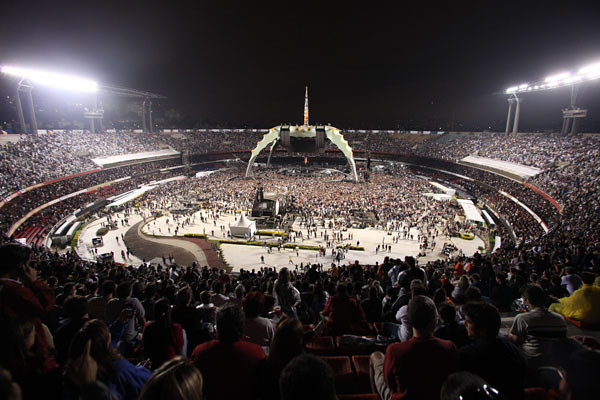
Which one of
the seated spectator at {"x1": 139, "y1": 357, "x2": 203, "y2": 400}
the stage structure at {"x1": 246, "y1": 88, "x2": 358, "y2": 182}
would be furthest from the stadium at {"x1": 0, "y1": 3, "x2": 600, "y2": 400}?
the stage structure at {"x1": 246, "y1": 88, "x2": 358, "y2": 182}

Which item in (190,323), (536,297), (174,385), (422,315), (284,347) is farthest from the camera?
(190,323)

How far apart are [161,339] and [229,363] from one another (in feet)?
4.21

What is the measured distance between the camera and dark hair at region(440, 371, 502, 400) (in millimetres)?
1635

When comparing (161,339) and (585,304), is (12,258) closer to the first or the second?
(161,339)

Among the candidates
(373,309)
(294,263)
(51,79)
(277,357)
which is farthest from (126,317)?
(51,79)

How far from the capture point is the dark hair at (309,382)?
5.39 feet

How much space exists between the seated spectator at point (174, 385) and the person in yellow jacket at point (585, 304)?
248 inches

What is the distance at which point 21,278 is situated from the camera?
165 inches

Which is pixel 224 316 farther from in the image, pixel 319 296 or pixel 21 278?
pixel 319 296

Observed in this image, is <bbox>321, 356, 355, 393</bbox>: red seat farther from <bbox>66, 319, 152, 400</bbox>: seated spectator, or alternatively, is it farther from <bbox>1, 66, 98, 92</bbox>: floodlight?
<bbox>1, 66, 98, 92</bbox>: floodlight

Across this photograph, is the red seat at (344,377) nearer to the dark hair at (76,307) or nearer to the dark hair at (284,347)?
the dark hair at (284,347)

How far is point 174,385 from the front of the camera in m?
1.63

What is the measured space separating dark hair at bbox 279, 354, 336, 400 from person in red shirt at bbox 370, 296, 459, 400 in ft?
3.99

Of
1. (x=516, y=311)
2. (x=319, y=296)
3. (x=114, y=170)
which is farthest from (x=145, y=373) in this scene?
(x=114, y=170)
